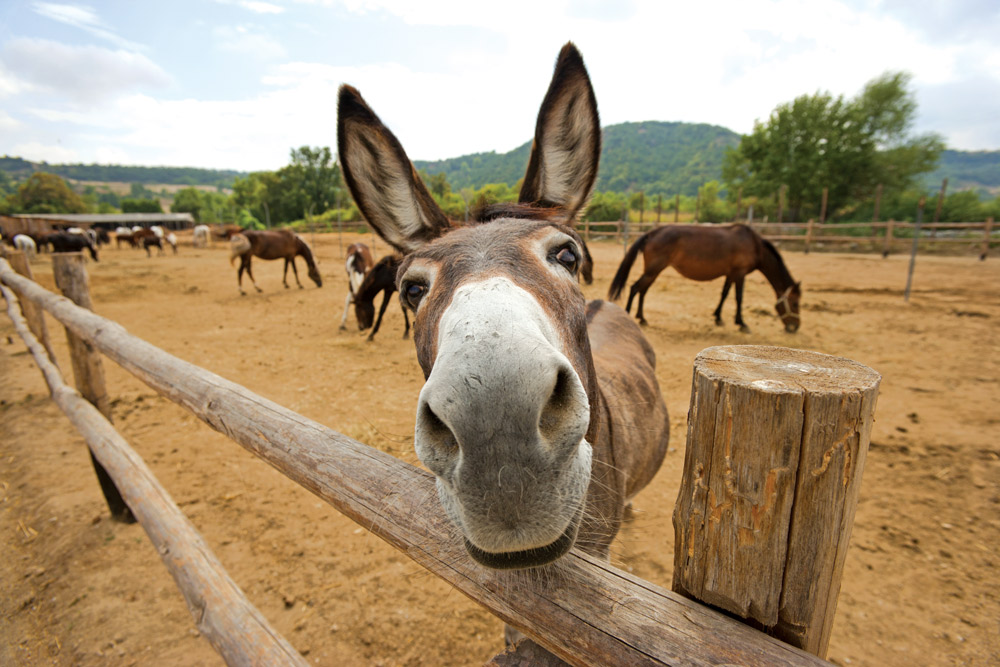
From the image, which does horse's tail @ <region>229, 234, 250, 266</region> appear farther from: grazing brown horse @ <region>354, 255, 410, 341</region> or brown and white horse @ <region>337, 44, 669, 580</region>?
brown and white horse @ <region>337, 44, 669, 580</region>

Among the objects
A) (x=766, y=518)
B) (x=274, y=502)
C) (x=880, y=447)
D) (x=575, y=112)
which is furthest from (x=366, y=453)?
→ (x=880, y=447)

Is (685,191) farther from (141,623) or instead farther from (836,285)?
(141,623)

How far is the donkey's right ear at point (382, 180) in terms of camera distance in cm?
205

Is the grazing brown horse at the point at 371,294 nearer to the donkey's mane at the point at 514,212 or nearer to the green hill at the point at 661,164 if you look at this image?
the donkey's mane at the point at 514,212

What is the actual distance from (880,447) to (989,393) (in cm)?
275

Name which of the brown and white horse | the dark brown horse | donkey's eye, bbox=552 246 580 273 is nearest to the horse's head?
the brown and white horse

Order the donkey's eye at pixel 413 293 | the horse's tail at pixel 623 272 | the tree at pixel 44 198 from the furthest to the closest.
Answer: the tree at pixel 44 198 → the horse's tail at pixel 623 272 → the donkey's eye at pixel 413 293

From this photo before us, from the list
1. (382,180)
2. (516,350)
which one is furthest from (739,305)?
(516,350)

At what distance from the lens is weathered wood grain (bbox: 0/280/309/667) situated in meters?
1.83

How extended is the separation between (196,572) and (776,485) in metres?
2.73

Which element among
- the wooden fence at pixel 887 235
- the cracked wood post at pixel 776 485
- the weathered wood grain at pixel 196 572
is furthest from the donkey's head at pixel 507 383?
the wooden fence at pixel 887 235

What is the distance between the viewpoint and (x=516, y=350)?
934 mm

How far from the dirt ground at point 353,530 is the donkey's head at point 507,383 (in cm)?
52

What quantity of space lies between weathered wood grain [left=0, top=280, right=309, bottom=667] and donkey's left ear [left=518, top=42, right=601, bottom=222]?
2335mm
